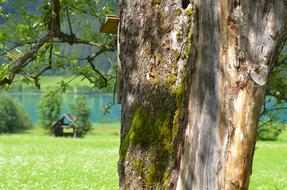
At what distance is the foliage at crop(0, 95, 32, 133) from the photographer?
4474 inches

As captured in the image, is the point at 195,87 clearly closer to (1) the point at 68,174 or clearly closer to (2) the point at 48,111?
(1) the point at 68,174

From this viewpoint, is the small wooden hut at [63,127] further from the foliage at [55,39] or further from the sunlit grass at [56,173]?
the foliage at [55,39]

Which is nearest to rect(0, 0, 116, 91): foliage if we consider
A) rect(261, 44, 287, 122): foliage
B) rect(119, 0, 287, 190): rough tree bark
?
rect(261, 44, 287, 122): foliage

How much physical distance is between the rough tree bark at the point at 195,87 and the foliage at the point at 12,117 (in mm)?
108084

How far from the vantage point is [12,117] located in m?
117

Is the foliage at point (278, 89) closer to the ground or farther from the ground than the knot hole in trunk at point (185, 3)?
closer to the ground

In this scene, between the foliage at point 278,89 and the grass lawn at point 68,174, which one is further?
the grass lawn at point 68,174

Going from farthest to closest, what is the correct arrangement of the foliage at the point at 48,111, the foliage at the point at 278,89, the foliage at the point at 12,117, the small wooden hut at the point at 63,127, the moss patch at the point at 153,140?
the foliage at the point at 48,111 → the foliage at the point at 12,117 → the small wooden hut at the point at 63,127 → the foliage at the point at 278,89 → the moss patch at the point at 153,140

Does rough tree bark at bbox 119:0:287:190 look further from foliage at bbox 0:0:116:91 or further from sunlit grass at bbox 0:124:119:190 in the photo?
sunlit grass at bbox 0:124:119:190

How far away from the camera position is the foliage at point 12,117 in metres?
114

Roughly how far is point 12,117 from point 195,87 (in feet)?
386

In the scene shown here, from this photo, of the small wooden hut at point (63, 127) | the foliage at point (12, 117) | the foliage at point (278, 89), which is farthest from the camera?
the foliage at point (12, 117)

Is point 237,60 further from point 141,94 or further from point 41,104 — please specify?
point 41,104

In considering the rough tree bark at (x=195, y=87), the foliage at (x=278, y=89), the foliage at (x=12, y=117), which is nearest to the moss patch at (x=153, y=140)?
the rough tree bark at (x=195, y=87)
